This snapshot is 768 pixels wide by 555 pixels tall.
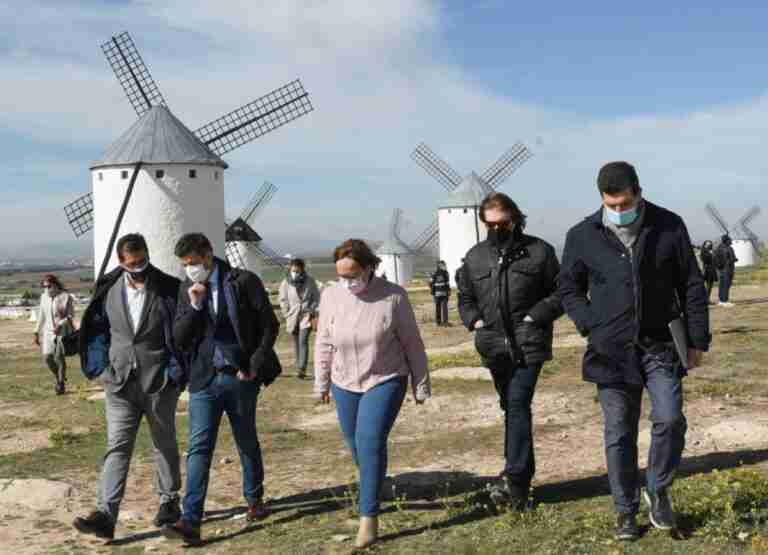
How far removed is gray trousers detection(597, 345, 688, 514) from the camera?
19.0 feet

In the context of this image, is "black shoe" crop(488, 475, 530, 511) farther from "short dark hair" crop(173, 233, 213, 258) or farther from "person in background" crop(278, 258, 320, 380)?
"person in background" crop(278, 258, 320, 380)

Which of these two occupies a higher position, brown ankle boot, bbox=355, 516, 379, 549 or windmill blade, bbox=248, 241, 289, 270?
windmill blade, bbox=248, 241, 289, 270

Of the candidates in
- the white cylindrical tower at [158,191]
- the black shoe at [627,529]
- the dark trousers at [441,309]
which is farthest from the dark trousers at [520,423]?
the white cylindrical tower at [158,191]

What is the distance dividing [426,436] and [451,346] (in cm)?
1079

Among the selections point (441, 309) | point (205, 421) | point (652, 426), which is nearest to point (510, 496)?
point (652, 426)

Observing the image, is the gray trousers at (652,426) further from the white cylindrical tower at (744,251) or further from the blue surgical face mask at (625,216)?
the white cylindrical tower at (744,251)

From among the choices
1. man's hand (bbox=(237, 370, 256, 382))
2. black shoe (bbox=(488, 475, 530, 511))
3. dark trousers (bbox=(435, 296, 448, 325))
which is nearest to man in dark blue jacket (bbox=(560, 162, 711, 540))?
black shoe (bbox=(488, 475, 530, 511))

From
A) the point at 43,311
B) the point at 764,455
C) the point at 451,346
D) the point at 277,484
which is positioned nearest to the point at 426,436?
the point at 277,484

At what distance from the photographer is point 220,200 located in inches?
1293

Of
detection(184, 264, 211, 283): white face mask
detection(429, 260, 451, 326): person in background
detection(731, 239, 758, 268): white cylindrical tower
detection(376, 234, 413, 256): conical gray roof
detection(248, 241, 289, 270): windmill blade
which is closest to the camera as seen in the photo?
detection(184, 264, 211, 283): white face mask

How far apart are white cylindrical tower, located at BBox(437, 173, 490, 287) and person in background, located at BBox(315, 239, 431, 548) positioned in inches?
2002

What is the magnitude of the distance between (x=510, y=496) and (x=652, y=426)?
53.2 inches

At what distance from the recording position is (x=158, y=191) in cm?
3119

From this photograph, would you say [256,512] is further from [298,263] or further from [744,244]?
[744,244]
